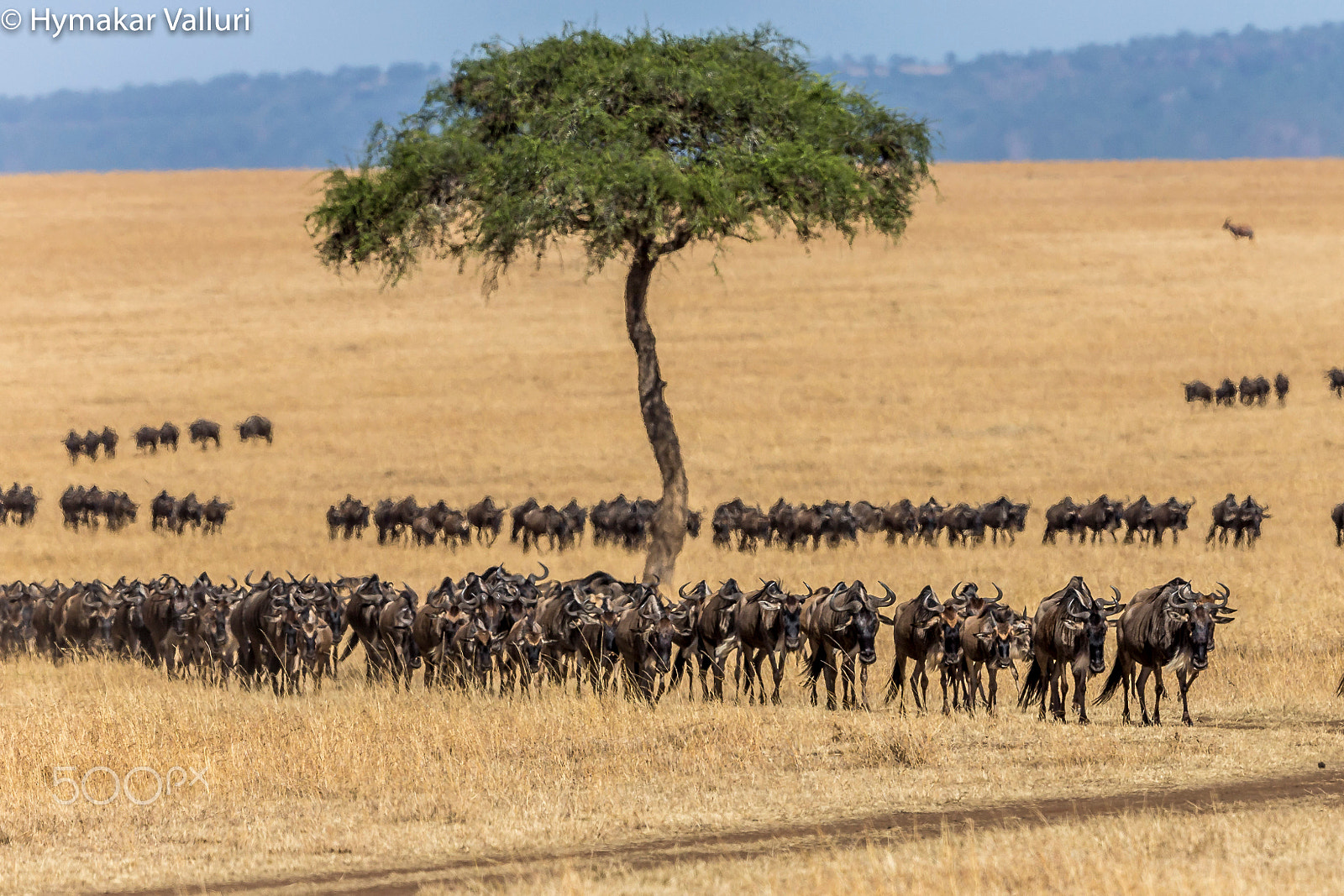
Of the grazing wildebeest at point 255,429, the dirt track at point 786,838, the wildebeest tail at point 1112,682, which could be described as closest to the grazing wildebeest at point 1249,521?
the wildebeest tail at point 1112,682

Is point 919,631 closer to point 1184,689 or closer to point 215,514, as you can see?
point 1184,689

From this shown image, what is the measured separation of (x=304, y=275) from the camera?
73.7 m

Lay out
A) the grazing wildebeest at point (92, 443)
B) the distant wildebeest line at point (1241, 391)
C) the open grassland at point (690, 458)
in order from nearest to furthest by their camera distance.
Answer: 1. the open grassland at point (690, 458)
2. the grazing wildebeest at point (92, 443)
3. the distant wildebeest line at point (1241, 391)

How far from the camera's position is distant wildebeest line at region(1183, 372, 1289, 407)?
4644 cm

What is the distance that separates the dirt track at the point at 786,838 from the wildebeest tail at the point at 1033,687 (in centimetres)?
331

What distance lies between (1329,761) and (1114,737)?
173cm

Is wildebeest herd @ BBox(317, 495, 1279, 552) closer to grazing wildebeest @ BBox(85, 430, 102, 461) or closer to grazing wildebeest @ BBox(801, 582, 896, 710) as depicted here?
grazing wildebeest @ BBox(85, 430, 102, 461)

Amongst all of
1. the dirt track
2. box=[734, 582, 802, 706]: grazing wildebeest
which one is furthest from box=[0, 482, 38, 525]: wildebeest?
the dirt track

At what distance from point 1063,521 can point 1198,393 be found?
17.6 metres

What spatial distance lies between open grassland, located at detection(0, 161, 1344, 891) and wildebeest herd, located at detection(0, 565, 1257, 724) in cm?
62

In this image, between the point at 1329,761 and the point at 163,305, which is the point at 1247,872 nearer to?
the point at 1329,761

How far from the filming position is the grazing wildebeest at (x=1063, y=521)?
31.3 m

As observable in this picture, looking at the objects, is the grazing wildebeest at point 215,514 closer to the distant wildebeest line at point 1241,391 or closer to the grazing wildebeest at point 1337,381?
the distant wildebeest line at point 1241,391

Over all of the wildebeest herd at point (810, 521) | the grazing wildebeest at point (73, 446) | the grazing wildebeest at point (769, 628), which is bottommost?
the wildebeest herd at point (810, 521)
